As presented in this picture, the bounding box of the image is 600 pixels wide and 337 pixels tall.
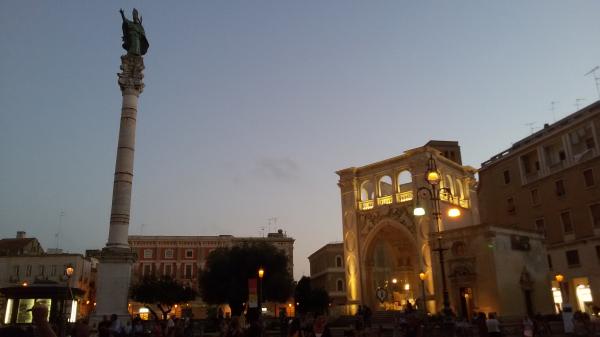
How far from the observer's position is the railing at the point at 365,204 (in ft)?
133

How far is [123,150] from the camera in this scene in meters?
26.1

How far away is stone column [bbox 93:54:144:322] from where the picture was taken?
23594 mm

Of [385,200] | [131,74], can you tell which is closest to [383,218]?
[385,200]

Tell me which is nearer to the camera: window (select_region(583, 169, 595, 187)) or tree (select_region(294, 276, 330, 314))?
window (select_region(583, 169, 595, 187))

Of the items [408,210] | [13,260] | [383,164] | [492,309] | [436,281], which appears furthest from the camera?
[13,260]

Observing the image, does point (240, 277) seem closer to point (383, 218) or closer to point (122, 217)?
point (383, 218)

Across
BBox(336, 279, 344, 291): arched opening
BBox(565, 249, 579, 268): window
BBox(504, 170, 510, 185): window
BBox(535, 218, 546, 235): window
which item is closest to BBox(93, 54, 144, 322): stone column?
BBox(565, 249, 579, 268): window

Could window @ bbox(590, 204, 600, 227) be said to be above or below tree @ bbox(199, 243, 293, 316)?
above

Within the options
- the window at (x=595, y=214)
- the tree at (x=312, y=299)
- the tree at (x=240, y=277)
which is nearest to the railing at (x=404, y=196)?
the tree at (x=240, y=277)

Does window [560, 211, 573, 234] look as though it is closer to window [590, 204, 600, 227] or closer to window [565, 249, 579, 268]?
window [565, 249, 579, 268]

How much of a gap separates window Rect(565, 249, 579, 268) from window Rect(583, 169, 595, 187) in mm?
4672

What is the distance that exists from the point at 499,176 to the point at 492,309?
57.7ft

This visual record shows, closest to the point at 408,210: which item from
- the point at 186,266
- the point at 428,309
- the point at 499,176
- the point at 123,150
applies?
the point at 428,309

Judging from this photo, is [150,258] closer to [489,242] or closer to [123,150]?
[123,150]
